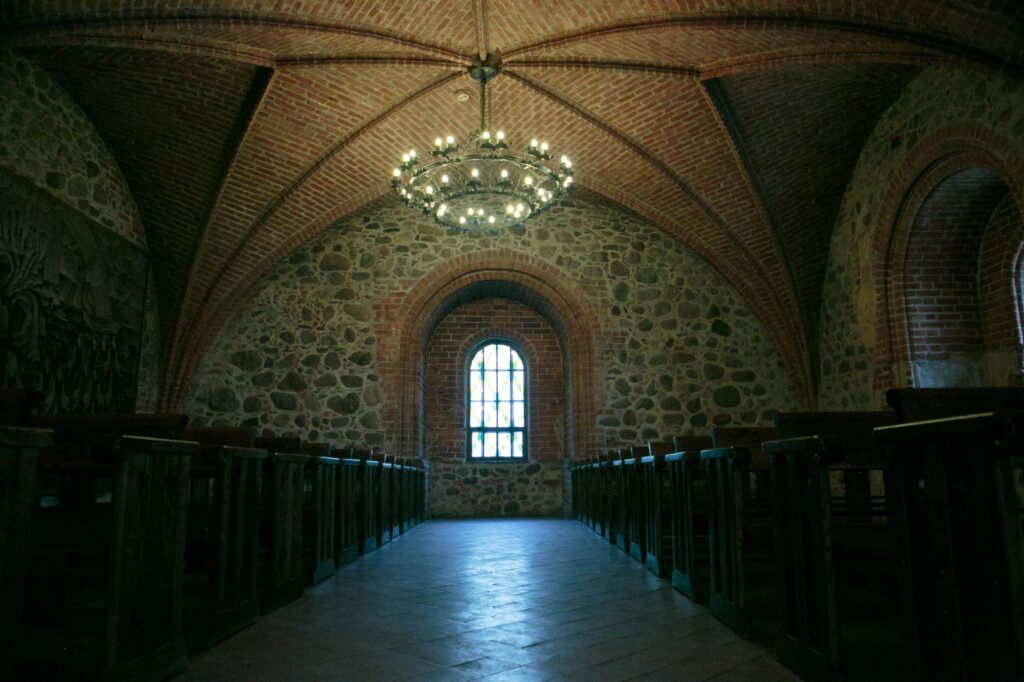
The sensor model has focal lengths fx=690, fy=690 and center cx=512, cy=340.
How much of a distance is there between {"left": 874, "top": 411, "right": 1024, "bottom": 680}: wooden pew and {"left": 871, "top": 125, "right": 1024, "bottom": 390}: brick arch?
21.6 ft

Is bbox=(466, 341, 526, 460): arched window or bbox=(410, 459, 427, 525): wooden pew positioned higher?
bbox=(466, 341, 526, 460): arched window

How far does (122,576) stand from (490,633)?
58.8 inches

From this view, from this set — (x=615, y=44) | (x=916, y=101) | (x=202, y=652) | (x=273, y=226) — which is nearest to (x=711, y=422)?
(x=916, y=101)

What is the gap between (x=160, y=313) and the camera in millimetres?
Result: 10484

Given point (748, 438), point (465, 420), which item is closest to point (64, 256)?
point (465, 420)

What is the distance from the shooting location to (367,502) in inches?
243

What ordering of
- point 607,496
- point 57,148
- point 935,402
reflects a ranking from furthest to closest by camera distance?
point 57,148, point 607,496, point 935,402

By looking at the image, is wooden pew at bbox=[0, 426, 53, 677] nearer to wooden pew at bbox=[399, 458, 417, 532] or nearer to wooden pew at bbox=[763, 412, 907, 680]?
wooden pew at bbox=[763, 412, 907, 680]

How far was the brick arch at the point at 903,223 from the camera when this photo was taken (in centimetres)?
715

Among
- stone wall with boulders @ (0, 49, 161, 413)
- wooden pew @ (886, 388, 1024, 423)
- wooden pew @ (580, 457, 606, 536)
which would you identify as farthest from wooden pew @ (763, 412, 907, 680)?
stone wall with boulders @ (0, 49, 161, 413)

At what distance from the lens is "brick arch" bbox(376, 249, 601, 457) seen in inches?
436

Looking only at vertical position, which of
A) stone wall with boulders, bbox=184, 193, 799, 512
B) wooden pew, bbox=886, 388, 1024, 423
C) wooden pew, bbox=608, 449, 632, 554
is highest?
stone wall with boulders, bbox=184, 193, 799, 512

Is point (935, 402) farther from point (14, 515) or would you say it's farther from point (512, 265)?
point (512, 265)

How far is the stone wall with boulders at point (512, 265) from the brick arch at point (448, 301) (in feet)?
0.39
